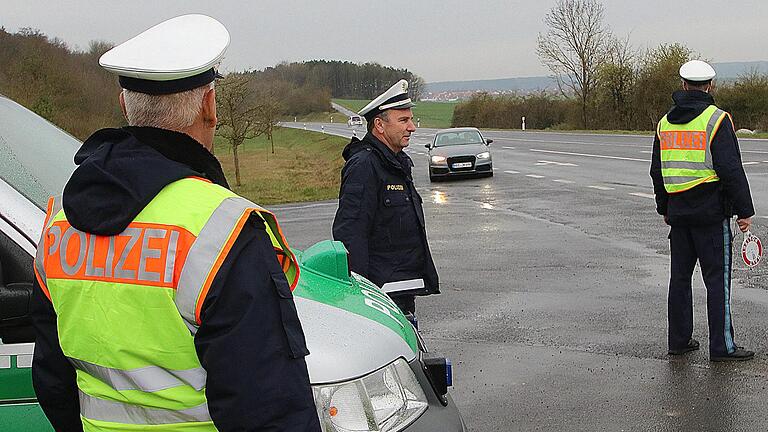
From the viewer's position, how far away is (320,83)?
8206 centimetres

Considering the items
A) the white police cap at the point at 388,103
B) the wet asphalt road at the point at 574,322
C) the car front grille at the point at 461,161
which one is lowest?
the wet asphalt road at the point at 574,322

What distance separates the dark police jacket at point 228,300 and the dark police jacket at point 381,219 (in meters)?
2.64

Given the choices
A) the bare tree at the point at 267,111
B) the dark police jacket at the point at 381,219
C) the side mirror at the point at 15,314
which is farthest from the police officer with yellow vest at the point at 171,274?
the bare tree at the point at 267,111

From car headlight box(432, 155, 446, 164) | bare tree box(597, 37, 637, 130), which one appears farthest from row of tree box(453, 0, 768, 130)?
car headlight box(432, 155, 446, 164)

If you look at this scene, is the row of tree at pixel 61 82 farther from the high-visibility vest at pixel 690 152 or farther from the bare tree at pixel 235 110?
the high-visibility vest at pixel 690 152

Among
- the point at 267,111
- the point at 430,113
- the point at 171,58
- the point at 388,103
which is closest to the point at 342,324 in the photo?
the point at 171,58

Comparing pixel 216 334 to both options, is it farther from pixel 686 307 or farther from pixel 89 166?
pixel 686 307

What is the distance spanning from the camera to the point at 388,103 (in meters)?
4.91

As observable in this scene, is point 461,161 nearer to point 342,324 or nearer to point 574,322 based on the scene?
point 574,322

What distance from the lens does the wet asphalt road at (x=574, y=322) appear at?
550 cm

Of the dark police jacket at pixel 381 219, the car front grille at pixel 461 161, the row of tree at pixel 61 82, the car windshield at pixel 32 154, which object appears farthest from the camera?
the car front grille at pixel 461 161

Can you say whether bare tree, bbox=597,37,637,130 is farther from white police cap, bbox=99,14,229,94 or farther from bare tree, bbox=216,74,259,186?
white police cap, bbox=99,14,229,94

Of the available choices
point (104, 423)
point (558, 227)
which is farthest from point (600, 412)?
point (558, 227)

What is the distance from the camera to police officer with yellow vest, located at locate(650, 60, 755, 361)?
247 inches
